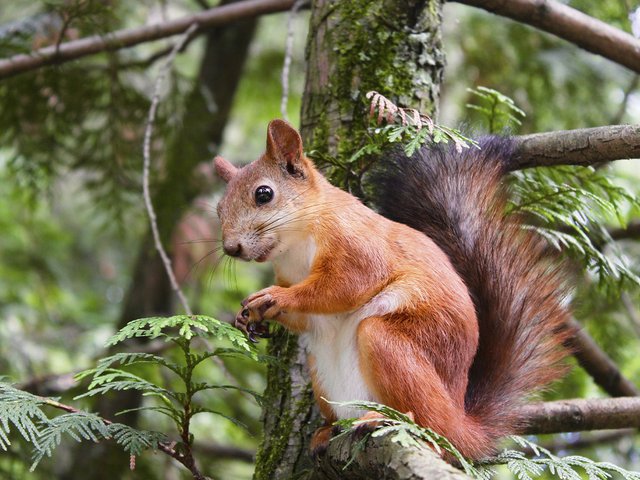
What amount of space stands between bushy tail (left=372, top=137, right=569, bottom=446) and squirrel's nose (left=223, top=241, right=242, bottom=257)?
430mm

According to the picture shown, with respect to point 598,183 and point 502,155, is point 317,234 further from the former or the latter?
point 598,183

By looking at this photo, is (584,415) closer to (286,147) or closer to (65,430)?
(286,147)

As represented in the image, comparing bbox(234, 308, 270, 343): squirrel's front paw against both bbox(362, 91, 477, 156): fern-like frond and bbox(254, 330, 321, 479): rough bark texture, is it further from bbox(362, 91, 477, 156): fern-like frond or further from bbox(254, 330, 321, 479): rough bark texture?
bbox(362, 91, 477, 156): fern-like frond

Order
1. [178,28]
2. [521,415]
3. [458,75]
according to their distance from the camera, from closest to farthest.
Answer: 1. [521,415]
2. [178,28]
3. [458,75]

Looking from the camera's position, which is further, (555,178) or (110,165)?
(110,165)

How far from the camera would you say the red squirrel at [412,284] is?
1.75 meters

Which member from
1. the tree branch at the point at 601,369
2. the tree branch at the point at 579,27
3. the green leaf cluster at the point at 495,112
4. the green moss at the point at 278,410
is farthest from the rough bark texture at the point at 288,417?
the tree branch at the point at 579,27

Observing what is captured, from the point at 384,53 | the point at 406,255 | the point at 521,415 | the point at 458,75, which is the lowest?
the point at 521,415

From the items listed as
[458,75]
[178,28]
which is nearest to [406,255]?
[178,28]

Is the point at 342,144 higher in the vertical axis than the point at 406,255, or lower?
higher

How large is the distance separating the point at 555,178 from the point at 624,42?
41 cm

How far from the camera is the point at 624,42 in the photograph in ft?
7.45

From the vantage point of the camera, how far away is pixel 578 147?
6.20ft

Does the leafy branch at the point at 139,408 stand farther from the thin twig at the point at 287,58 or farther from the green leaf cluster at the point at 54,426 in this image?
the thin twig at the point at 287,58
